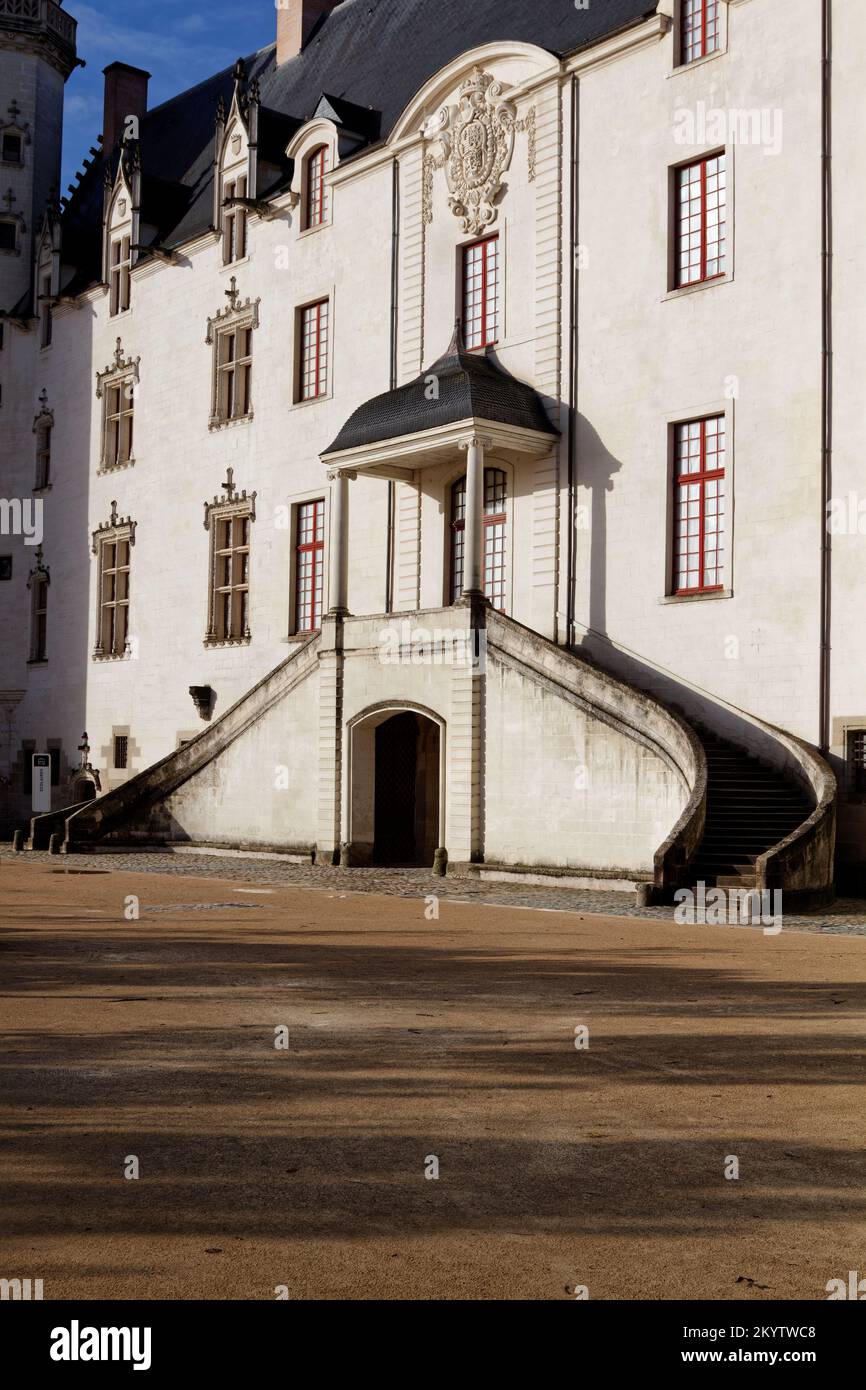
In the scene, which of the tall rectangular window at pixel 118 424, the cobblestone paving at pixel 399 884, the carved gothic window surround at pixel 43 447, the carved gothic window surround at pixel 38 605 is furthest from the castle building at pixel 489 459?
the carved gothic window surround at pixel 43 447

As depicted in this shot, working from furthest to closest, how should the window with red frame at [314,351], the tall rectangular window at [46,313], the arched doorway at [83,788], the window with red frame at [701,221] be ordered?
Result: the tall rectangular window at [46,313] < the arched doorway at [83,788] < the window with red frame at [314,351] < the window with red frame at [701,221]

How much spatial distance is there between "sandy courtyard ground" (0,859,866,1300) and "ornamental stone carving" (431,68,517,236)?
17360 millimetres

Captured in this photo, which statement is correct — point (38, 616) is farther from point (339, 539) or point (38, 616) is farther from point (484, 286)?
point (484, 286)

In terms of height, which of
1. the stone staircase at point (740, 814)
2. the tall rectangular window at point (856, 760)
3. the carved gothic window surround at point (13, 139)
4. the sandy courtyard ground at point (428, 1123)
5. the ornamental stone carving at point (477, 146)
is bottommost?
the sandy courtyard ground at point (428, 1123)

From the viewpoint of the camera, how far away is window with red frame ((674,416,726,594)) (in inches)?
858

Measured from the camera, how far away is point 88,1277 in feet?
14.0

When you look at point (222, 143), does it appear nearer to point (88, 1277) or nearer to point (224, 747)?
point (224, 747)

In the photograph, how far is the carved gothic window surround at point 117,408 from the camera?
35438 mm

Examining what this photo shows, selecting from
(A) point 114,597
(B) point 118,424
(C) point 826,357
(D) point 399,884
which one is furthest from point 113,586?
(C) point 826,357

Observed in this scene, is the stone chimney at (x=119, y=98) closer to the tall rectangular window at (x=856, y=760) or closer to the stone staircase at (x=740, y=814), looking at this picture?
the stone staircase at (x=740, y=814)

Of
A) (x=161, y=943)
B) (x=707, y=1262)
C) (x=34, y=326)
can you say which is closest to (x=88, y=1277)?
(x=707, y=1262)

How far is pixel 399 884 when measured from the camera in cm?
2036

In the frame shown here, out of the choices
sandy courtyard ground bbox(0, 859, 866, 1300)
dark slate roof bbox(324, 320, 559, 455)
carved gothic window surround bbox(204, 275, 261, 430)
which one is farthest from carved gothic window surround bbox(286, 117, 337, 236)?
sandy courtyard ground bbox(0, 859, 866, 1300)

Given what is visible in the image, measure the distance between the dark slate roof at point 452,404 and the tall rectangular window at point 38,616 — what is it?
15.2m
